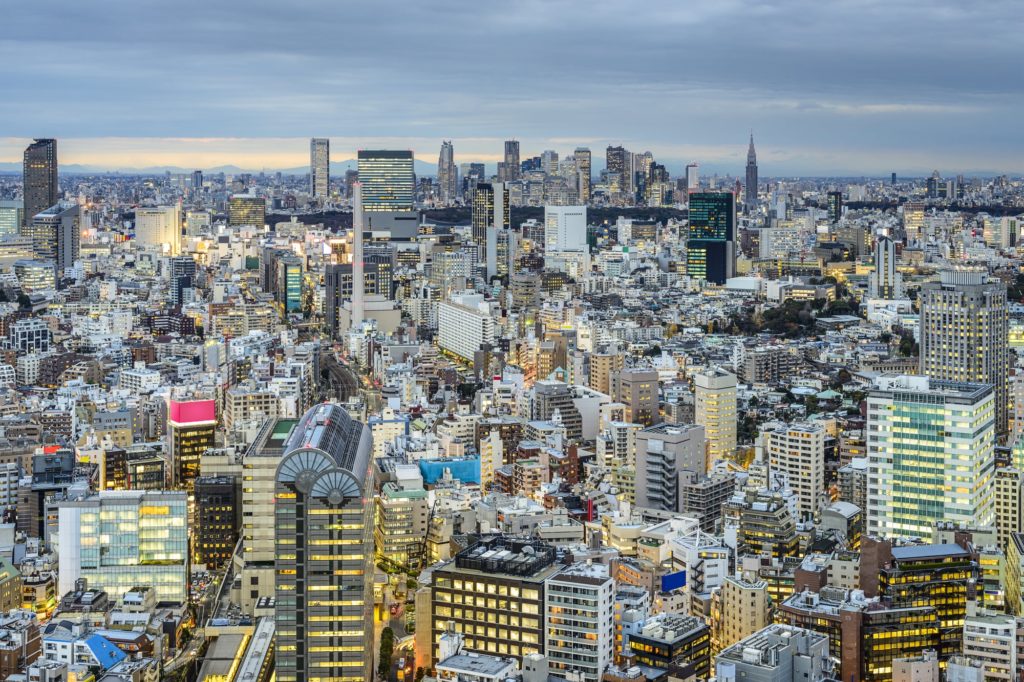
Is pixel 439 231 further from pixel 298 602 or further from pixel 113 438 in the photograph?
pixel 298 602

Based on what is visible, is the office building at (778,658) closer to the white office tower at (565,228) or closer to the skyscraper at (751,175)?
the white office tower at (565,228)

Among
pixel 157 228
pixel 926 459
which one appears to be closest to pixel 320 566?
pixel 926 459

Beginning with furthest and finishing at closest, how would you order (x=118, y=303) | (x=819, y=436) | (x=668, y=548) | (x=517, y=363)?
(x=118, y=303) → (x=517, y=363) → (x=819, y=436) → (x=668, y=548)

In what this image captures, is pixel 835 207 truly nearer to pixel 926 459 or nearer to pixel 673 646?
pixel 926 459

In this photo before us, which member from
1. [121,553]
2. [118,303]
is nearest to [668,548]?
[121,553]

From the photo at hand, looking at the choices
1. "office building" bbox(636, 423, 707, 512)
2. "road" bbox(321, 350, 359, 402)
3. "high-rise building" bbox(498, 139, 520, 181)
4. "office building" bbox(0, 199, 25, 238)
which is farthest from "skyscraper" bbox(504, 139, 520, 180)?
"office building" bbox(636, 423, 707, 512)

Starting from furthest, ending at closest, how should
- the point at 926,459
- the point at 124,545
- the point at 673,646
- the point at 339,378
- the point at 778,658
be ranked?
the point at 339,378, the point at 926,459, the point at 124,545, the point at 673,646, the point at 778,658
